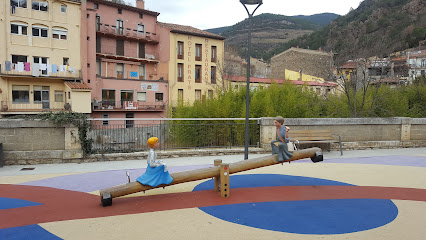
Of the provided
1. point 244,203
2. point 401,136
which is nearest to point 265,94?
point 401,136

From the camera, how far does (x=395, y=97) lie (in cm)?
1717

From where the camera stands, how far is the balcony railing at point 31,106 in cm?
3012

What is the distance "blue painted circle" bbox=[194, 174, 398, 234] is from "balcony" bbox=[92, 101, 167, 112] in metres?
32.1

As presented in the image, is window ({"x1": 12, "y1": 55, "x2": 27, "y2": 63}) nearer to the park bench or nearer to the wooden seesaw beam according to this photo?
the park bench

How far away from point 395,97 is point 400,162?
27.3 ft

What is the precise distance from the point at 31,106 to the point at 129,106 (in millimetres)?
10393

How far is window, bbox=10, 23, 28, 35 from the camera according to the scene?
30.0 meters

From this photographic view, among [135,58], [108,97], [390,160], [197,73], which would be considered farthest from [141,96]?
[390,160]

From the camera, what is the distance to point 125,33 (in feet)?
127

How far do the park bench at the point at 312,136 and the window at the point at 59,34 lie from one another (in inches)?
1182

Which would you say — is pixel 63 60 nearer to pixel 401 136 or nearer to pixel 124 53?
pixel 124 53

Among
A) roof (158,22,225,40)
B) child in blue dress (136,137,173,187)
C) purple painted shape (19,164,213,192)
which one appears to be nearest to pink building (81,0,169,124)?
roof (158,22,225,40)

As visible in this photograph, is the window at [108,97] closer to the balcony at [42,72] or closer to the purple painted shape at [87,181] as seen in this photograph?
the balcony at [42,72]

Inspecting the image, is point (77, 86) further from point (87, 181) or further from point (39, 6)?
point (87, 181)
